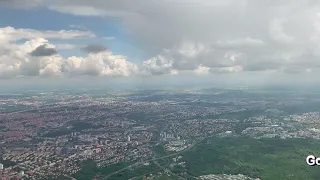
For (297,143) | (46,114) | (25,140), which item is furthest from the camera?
(46,114)

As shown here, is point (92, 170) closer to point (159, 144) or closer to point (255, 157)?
point (159, 144)

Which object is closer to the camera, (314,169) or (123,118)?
(314,169)

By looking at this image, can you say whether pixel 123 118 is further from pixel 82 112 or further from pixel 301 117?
pixel 301 117

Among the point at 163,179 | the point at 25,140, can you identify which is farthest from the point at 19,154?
the point at 163,179

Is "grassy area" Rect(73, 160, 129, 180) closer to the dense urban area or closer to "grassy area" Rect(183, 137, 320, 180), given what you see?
the dense urban area

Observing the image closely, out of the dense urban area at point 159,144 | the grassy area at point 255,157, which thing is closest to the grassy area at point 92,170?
the dense urban area at point 159,144

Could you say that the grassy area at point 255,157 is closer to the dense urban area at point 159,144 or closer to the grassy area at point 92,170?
the dense urban area at point 159,144

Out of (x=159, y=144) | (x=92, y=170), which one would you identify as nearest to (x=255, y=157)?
(x=159, y=144)
